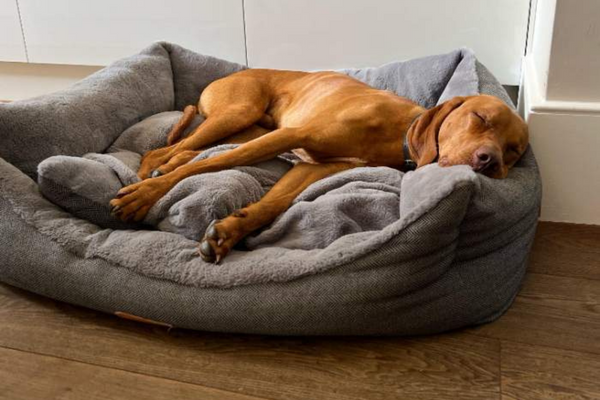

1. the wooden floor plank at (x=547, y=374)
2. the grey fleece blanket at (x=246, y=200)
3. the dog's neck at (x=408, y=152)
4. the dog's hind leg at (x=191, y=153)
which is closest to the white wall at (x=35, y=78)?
the dog's hind leg at (x=191, y=153)

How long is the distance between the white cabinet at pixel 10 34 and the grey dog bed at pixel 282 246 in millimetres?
1689

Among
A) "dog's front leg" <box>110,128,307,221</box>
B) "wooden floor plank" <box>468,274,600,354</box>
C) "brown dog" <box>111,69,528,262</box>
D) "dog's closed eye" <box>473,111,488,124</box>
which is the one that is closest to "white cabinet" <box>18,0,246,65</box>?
"brown dog" <box>111,69,528,262</box>

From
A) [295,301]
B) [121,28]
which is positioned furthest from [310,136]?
[121,28]

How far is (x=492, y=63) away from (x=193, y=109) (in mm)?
1405

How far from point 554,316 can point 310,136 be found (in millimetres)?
981

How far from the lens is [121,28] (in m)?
3.43

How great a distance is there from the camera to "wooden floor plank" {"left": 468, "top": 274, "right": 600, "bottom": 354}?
1624 millimetres

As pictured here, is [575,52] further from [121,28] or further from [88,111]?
[121,28]

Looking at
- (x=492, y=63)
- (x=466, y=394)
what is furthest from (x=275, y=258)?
(x=492, y=63)

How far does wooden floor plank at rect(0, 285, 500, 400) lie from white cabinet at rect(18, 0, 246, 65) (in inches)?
76.8

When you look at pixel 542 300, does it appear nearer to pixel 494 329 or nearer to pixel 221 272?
pixel 494 329

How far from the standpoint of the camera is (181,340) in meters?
1.65

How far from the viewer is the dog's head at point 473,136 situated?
1.83 meters

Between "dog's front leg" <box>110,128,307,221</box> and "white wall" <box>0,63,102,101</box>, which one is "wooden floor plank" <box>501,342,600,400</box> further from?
"white wall" <box>0,63,102,101</box>
